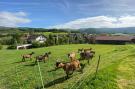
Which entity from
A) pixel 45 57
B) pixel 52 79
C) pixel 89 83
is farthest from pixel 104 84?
pixel 45 57

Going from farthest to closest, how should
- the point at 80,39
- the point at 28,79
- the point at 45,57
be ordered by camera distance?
the point at 80,39
the point at 45,57
the point at 28,79

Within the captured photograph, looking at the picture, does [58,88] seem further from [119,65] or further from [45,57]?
[45,57]

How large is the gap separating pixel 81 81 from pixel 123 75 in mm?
4503

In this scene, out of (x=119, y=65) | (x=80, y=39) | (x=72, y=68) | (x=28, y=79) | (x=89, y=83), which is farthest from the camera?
(x=80, y=39)

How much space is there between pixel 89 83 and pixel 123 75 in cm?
451

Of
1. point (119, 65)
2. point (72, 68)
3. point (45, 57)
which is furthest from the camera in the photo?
point (45, 57)

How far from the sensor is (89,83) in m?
19.9

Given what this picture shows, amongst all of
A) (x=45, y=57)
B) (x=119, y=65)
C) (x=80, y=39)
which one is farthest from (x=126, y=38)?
(x=119, y=65)

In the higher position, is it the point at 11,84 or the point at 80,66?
the point at 80,66

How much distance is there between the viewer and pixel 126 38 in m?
116

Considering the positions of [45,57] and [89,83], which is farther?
[45,57]

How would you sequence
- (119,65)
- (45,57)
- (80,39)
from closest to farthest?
(119,65) < (45,57) < (80,39)

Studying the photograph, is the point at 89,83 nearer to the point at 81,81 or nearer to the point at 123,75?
the point at 81,81

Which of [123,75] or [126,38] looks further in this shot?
[126,38]
